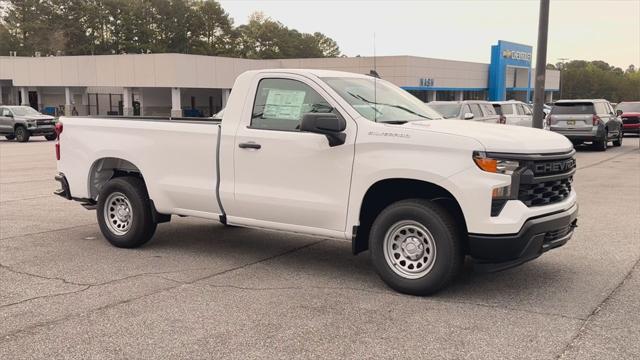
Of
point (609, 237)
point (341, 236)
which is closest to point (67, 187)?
point (341, 236)

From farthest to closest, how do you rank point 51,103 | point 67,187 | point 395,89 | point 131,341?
point 51,103 < point 67,187 < point 395,89 < point 131,341

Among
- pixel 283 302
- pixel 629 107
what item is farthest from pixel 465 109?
pixel 629 107

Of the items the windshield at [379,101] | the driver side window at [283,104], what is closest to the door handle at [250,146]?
the driver side window at [283,104]

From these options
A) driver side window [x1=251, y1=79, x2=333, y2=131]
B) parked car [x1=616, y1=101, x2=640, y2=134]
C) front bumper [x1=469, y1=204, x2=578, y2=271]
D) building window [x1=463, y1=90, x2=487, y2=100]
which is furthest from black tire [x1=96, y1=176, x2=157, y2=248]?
building window [x1=463, y1=90, x2=487, y2=100]

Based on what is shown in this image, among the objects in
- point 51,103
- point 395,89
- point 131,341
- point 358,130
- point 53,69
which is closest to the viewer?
point 131,341

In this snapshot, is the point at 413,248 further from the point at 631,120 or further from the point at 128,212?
the point at 631,120

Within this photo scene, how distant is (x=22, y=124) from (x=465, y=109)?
69.8 ft

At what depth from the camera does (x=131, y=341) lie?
14.7 feet

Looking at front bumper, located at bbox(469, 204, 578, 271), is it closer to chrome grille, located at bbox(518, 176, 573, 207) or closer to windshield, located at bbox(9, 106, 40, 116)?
chrome grille, located at bbox(518, 176, 573, 207)

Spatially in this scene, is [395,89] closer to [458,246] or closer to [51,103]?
[458,246]

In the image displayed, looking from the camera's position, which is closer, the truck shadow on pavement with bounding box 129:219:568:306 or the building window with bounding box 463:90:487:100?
the truck shadow on pavement with bounding box 129:219:568:306

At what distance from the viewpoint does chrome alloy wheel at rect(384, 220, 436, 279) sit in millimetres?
5465

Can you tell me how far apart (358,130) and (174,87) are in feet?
159

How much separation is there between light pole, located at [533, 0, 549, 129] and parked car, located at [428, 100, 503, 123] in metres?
2.82
